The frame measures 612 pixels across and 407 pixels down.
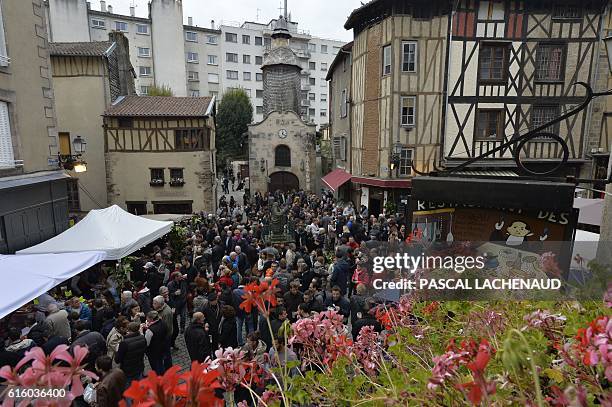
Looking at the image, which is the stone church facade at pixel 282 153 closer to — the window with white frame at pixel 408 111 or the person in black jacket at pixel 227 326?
the window with white frame at pixel 408 111

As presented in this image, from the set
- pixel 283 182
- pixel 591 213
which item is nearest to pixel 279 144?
pixel 283 182

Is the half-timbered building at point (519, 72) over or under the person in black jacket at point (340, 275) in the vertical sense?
over

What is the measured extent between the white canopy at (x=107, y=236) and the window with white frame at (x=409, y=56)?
13046mm

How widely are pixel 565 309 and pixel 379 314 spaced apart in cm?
117

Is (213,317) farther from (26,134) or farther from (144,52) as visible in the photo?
(144,52)

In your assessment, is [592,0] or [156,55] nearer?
[592,0]

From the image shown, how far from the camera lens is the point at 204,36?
43.4 metres

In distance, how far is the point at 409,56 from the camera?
17109mm

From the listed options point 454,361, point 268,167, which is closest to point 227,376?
point 454,361

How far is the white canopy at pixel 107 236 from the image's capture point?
8.72 metres

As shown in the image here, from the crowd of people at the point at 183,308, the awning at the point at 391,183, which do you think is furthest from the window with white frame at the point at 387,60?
the crowd of people at the point at 183,308

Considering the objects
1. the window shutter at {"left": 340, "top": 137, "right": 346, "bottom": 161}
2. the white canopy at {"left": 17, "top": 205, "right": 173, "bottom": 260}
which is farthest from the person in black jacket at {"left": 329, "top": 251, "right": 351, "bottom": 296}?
the window shutter at {"left": 340, "top": 137, "right": 346, "bottom": 161}

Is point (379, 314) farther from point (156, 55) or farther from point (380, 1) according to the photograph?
point (156, 55)

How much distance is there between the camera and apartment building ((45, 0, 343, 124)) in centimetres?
3666
